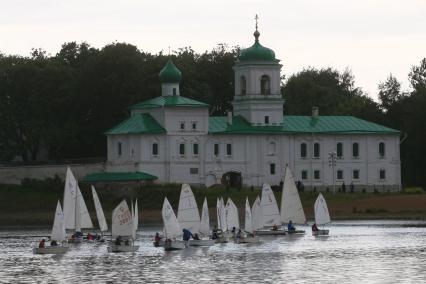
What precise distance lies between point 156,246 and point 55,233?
6485 millimetres

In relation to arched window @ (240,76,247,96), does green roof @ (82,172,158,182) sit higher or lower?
lower

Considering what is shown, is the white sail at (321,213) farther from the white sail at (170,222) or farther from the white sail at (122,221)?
the white sail at (122,221)

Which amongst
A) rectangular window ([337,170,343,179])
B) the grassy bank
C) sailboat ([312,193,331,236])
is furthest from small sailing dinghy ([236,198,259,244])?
rectangular window ([337,170,343,179])

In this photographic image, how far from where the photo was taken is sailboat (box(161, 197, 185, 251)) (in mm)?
100438

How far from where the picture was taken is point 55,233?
101m

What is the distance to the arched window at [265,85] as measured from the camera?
6177 inches

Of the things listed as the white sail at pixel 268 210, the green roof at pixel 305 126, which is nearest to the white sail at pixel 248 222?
the white sail at pixel 268 210

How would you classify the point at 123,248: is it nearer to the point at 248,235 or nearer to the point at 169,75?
the point at 248,235

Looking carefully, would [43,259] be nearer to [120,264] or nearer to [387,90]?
[120,264]

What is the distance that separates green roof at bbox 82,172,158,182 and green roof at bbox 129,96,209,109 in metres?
Answer: 7.18

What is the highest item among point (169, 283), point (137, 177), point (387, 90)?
point (387, 90)

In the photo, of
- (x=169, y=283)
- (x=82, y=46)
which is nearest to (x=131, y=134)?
(x=82, y=46)

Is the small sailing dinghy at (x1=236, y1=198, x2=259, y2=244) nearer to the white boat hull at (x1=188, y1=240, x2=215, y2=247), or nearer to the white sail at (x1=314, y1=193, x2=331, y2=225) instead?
the white boat hull at (x1=188, y1=240, x2=215, y2=247)

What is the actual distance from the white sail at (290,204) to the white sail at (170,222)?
1539cm
